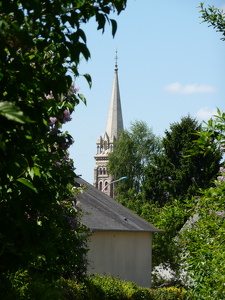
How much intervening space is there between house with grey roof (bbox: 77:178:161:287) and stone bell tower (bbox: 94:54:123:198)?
86.1m

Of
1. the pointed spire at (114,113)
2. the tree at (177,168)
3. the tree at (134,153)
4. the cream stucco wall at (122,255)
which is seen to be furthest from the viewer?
the pointed spire at (114,113)

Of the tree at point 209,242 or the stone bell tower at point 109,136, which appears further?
the stone bell tower at point 109,136

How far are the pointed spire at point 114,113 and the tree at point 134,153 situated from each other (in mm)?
50733

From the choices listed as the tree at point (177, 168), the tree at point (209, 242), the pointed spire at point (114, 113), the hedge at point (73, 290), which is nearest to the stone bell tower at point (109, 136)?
the pointed spire at point (114, 113)

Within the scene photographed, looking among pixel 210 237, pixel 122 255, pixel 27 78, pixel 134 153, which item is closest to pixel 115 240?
pixel 122 255

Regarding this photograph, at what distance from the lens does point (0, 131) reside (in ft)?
17.7

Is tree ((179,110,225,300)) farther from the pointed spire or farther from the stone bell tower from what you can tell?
the pointed spire

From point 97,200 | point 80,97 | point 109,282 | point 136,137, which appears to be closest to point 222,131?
point 80,97

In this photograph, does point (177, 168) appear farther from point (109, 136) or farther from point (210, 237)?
point (109, 136)

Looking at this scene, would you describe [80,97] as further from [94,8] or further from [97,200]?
[97,200]

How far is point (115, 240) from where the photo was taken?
119ft

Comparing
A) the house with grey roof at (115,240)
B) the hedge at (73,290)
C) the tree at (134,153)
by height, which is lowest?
the hedge at (73,290)

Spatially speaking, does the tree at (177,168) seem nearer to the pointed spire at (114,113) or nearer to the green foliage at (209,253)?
the green foliage at (209,253)

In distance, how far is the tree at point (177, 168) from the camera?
57.4m
